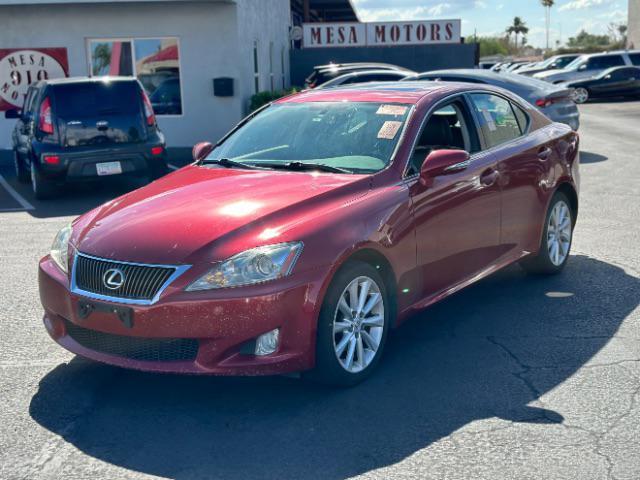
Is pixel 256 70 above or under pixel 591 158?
above

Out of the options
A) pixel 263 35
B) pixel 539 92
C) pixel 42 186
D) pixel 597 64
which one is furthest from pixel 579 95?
pixel 597 64

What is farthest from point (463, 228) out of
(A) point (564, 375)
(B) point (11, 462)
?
(B) point (11, 462)

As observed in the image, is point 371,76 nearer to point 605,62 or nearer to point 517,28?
point 605,62

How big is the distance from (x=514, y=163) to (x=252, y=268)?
9.08 feet

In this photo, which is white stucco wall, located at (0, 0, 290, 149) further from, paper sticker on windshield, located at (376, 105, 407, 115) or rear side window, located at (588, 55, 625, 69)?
rear side window, located at (588, 55, 625, 69)

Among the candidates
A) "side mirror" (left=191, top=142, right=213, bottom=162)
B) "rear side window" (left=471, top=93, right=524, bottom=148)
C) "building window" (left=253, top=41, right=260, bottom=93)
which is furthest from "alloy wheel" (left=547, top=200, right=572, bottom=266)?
"building window" (left=253, top=41, right=260, bottom=93)

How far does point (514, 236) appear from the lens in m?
6.49

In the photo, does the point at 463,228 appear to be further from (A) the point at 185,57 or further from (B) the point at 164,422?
(A) the point at 185,57

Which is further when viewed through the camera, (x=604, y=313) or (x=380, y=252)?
(x=604, y=313)

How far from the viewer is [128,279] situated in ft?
14.8

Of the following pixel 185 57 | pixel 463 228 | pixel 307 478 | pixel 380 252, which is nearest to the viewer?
pixel 307 478

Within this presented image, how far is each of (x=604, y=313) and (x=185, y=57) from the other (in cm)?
1278

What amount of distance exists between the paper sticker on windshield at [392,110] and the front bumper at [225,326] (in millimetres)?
1670

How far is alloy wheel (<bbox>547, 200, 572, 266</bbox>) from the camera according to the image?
707 centimetres
